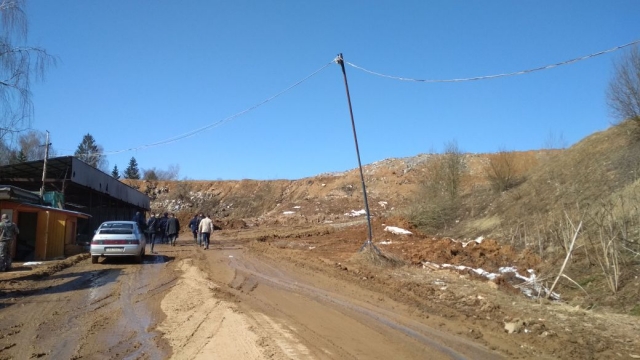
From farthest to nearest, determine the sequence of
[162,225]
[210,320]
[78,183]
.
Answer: [78,183] < [162,225] < [210,320]

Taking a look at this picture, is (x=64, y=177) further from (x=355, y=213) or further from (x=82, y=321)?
(x=355, y=213)

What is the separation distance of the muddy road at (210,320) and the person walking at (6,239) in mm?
1012

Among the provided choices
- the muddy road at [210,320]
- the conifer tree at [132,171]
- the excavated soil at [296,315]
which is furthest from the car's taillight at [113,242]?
the conifer tree at [132,171]

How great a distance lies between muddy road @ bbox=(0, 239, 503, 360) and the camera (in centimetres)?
698

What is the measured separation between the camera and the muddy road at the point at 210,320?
22.9 ft

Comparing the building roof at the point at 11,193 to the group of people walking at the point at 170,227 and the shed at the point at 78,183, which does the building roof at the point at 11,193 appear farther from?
the shed at the point at 78,183

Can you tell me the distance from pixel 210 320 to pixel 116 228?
12269 mm

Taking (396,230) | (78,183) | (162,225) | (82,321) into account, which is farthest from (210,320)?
(78,183)

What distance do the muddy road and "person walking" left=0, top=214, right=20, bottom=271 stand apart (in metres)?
1.01

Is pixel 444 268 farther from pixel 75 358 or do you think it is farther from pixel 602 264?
pixel 75 358

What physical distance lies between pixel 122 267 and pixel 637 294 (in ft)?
50.7

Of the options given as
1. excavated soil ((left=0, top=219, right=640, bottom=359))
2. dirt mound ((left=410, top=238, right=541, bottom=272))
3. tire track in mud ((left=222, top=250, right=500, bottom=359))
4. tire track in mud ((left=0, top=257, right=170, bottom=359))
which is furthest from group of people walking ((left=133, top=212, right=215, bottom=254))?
tire track in mud ((left=222, top=250, right=500, bottom=359))

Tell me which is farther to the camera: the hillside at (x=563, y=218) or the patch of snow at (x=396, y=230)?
the patch of snow at (x=396, y=230)

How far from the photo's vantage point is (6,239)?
49.9ft
